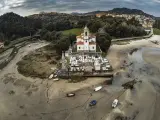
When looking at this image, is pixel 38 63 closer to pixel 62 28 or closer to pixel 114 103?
pixel 114 103

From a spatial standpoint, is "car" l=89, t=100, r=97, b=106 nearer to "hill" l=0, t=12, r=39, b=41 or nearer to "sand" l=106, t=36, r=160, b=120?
"sand" l=106, t=36, r=160, b=120

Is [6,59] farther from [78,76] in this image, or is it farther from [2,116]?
[2,116]

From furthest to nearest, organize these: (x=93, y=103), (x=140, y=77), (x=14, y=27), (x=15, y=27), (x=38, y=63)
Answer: (x=15, y=27) → (x=14, y=27) → (x=38, y=63) → (x=140, y=77) → (x=93, y=103)

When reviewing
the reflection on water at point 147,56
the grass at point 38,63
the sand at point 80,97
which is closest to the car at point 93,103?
the sand at point 80,97

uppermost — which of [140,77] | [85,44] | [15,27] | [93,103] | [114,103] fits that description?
[85,44]

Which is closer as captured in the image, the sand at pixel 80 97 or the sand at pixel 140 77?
the sand at pixel 80 97

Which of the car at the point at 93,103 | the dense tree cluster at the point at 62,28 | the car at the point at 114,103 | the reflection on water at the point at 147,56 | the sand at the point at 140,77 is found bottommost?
the reflection on water at the point at 147,56

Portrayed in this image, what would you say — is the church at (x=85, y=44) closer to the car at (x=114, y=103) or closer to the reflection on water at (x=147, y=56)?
the reflection on water at (x=147, y=56)

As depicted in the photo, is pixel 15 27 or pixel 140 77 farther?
pixel 15 27

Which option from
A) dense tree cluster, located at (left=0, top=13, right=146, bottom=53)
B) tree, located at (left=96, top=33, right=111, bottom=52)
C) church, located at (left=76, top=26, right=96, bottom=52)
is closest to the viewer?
church, located at (left=76, top=26, right=96, bottom=52)

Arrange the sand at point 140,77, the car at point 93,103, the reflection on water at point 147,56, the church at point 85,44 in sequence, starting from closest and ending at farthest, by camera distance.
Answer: the sand at point 140,77 → the car at point 93,103 → the reflection on water at point 147,56 → the church at point 85,44

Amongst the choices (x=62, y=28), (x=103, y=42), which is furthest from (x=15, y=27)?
(x=103, y=42)

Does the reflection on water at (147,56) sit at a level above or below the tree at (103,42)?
below

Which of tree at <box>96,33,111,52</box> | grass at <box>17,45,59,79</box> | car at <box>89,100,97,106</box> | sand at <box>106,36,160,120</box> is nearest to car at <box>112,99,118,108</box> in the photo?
sand at <box>106,36,160,120</box>
